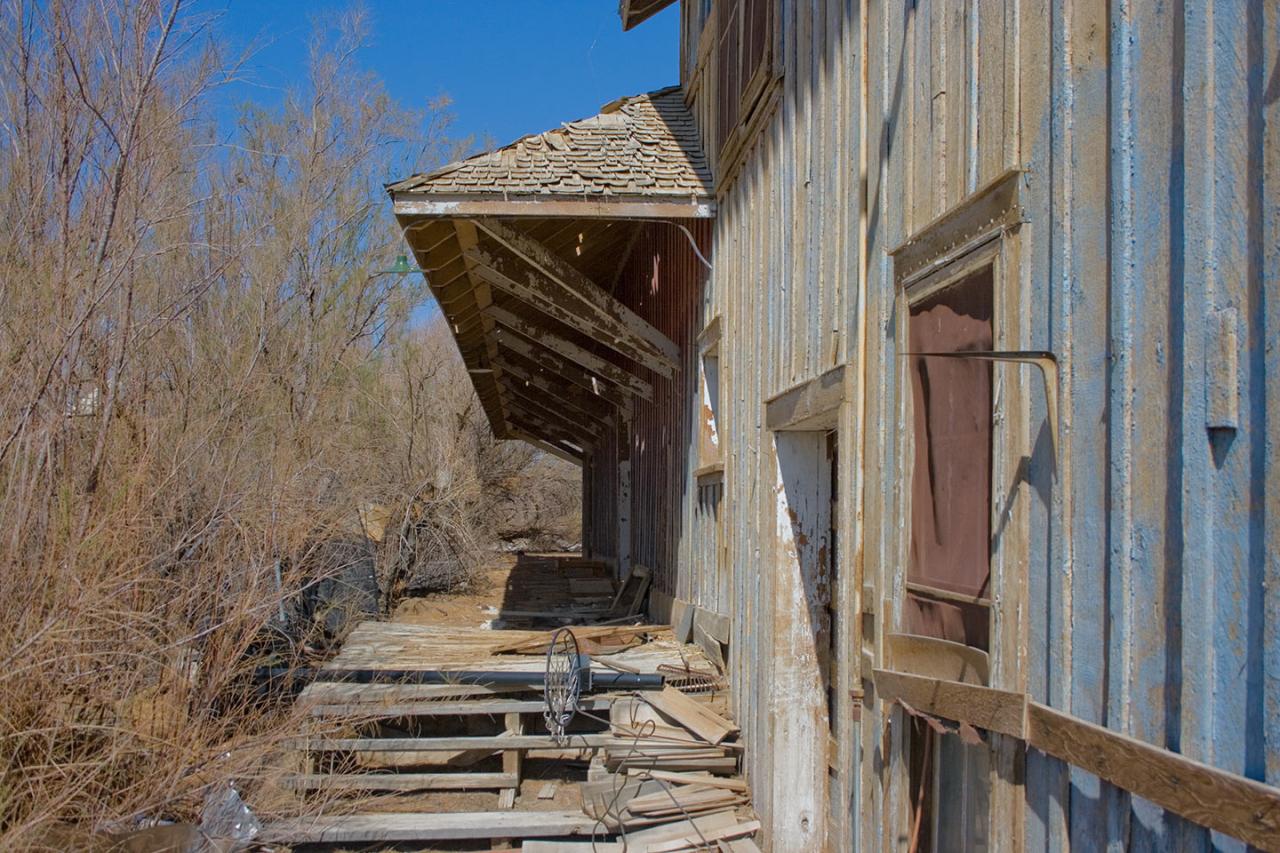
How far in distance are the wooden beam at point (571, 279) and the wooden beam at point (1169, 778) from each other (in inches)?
281

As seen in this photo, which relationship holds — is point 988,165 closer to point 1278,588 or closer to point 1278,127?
point 1278,127

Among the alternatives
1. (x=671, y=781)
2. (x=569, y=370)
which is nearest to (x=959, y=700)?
(x=671, y=781)

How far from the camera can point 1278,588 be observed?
2.04 meters

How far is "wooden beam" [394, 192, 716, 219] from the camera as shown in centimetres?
853

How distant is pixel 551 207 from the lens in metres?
8.69

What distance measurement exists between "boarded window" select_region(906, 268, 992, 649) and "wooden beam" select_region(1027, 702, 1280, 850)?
0.61 metres

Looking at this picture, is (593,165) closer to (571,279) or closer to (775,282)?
(571,279)

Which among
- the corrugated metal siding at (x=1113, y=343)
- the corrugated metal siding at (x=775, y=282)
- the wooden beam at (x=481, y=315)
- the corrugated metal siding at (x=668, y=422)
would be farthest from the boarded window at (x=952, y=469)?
the wooden beam at (x=481, y=315)

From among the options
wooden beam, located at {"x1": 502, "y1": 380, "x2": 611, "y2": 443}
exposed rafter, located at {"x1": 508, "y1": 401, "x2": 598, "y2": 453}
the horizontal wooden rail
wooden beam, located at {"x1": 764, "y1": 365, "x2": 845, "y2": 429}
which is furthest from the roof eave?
the horizontal wooden rail

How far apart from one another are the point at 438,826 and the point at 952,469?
175 inches

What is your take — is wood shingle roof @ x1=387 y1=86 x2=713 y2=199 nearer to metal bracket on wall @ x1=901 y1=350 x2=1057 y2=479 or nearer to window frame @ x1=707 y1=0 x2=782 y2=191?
window frame @ x1=707 y1=0 x2=782 y2=191

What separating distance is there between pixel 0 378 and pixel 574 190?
14.9 feet

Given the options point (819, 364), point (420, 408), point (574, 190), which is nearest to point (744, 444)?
point (819, 364)

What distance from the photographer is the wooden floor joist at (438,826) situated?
21.2 feet
